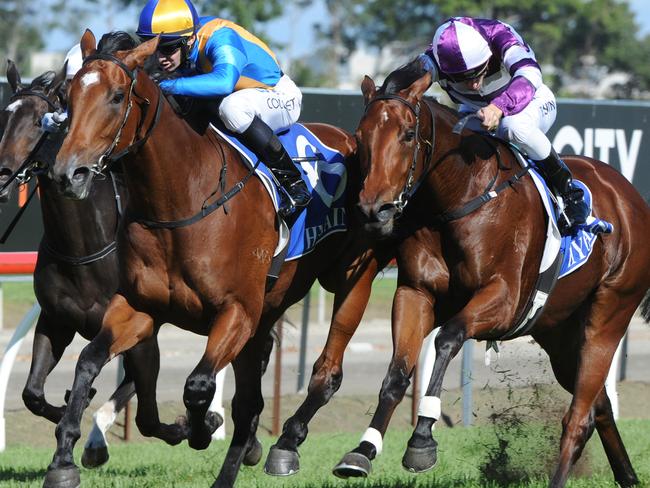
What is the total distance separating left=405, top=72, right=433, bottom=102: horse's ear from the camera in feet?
17.3

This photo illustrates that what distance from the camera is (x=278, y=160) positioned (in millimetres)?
5758

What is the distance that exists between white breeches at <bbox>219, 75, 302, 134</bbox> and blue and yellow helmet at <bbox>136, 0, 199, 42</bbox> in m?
0.42

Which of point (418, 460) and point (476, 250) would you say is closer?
point (418, 460)

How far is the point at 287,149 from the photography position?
6121mm

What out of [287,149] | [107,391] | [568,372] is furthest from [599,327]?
[107,391]

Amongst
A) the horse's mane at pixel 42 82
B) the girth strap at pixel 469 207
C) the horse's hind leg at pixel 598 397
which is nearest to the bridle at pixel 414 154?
the girth strap at pixel 469 207

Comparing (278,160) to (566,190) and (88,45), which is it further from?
(566,190)

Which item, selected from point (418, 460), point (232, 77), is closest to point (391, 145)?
point (232, 77)

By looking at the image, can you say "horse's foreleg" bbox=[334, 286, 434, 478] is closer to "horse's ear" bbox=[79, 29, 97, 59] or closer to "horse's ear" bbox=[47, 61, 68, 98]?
"horse's ear" bbox=[79, 29, 97, 59]

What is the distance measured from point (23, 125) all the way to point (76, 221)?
58cm

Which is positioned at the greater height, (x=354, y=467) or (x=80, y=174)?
(x=80, y=174)

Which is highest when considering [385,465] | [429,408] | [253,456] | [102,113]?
Result: [102,113]

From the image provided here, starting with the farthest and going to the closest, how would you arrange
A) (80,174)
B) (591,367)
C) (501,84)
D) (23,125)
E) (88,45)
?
(23,125)
(591,367)
(501,84)
(88,45)
(80,174)

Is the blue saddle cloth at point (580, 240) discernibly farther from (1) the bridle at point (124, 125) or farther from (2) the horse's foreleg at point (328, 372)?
(1) the bridle at point (124, 125)
